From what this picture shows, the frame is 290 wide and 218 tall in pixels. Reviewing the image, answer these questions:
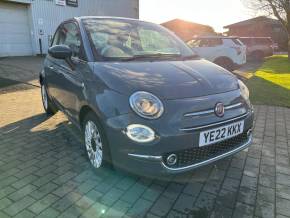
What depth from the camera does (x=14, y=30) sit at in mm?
15617

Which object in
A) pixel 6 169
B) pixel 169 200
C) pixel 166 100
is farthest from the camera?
pixel 6 169

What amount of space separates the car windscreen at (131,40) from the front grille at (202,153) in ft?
4.48

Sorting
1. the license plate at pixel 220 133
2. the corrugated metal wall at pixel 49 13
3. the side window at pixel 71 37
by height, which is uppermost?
the corrugated metal wall at pixel 49 13

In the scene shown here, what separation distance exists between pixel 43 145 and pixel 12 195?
1.29 metres

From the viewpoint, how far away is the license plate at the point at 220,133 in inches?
103

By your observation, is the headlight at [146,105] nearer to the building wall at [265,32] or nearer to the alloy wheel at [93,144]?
the alloy wheel at [93,144]

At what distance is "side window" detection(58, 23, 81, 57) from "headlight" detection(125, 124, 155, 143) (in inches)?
58.7

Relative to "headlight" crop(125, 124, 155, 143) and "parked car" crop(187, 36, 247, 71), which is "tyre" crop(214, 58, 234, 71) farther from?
"headlight" crop(125, 124, 155, 143)

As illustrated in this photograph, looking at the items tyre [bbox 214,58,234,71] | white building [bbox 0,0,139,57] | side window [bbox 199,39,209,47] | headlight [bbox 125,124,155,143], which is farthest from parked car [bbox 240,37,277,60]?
headlight [bbox 125,124,155,143]

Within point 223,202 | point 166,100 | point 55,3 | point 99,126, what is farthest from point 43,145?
point 55,3

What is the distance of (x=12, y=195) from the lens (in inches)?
113

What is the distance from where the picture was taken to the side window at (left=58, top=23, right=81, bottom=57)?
3.65 meters

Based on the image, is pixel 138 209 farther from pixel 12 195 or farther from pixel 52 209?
pixel 12 195

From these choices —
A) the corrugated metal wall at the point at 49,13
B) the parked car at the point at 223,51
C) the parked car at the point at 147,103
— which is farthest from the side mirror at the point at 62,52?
the corrugated metal wall at the point at 49,13
